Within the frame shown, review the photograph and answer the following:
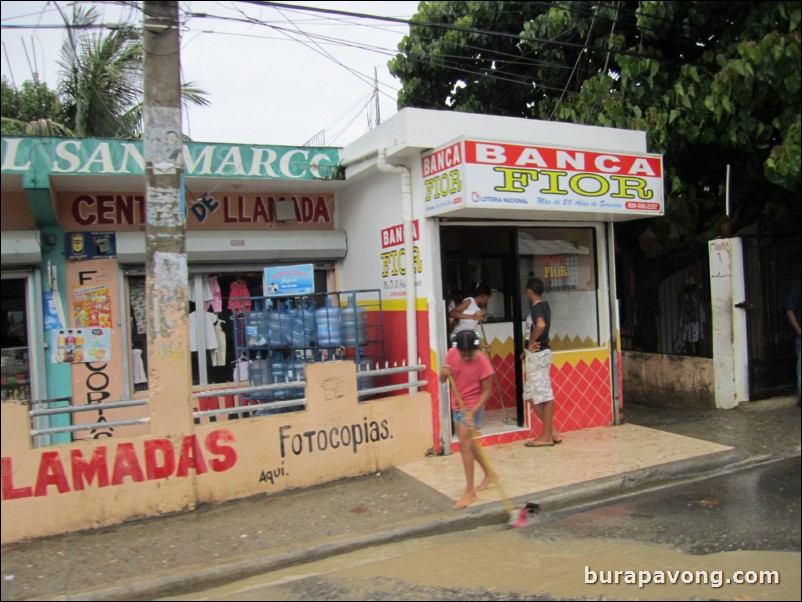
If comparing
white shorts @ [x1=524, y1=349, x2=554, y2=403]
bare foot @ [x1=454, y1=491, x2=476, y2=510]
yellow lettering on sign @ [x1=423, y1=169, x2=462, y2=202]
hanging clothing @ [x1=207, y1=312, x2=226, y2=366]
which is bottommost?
bare foot @ [x1=454, y1=491, x2=476, y2=510]

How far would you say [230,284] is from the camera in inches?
348

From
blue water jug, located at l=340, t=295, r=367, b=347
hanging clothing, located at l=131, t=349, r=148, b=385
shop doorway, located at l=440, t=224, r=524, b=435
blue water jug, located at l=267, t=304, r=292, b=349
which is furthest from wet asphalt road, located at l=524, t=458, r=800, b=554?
hanging clothing, located at l=131, t=349, r=148, b=385

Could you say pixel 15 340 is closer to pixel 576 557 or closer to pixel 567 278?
pixel 576 557

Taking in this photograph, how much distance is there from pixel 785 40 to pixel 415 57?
6.56 metres

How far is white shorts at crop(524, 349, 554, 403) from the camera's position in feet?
24.7

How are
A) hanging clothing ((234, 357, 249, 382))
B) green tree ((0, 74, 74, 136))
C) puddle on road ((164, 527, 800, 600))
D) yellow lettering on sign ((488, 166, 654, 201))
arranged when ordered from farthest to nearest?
1. hanging clothing ((234, 357, 249, 382))
2. green tree ((0, 74, 74, 136))
3. yellow lettering on sign ((488, 166, 654, 201))
4. puddle on road ((164, 527, 800, 600))

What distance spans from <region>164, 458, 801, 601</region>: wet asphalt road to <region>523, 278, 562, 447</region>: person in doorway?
1.76 m

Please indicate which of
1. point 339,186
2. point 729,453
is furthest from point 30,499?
point 729,453

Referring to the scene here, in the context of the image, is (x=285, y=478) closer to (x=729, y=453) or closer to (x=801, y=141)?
(x=729, y=453)

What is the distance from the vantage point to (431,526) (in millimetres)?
5500

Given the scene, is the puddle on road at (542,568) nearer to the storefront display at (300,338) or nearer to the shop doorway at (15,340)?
the storefront display at (300,338)

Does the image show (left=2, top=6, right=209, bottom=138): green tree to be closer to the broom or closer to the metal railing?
the metal railing

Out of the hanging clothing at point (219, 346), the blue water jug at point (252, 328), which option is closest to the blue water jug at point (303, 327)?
the blue water jug at point (252, 328)

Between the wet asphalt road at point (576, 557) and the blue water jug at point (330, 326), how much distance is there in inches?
119
